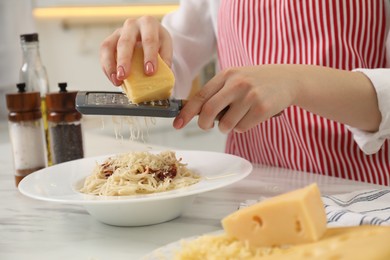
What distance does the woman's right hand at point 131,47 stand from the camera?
1040 mm

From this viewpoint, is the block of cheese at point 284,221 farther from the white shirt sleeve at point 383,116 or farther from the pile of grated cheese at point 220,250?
the white shirt sleeve at point 383,116

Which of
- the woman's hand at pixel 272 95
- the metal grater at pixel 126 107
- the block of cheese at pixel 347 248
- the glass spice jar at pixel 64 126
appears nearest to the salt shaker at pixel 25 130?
the glass spice jar at pixel 64 126

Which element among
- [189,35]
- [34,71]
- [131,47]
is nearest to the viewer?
[131,47]

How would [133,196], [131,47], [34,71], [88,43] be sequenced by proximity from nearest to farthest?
[133,196], [131,47], [34,71], [88,43]

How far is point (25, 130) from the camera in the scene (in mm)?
1297

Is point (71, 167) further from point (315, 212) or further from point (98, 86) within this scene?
point (98, 86)

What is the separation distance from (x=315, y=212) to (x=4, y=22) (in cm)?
229

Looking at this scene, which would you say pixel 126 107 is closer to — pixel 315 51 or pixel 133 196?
pixel 133 196

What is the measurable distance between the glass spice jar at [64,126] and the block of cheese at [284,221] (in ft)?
2.27

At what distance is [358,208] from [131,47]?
48cm

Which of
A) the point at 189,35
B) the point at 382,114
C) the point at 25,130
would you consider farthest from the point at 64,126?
the point at 382,114

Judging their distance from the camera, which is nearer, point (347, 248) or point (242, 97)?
point (347, 248)

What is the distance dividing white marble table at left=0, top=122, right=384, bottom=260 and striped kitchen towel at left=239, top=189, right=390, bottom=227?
105 millimetres

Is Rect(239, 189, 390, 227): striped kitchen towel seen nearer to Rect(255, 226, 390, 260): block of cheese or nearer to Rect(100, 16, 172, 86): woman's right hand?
Rect(255, 226, 390, 260): block of cheese
